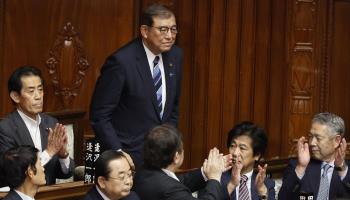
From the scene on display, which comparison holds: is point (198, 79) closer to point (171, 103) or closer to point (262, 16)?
point (262, 16)

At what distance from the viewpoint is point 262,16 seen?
611 centimetres

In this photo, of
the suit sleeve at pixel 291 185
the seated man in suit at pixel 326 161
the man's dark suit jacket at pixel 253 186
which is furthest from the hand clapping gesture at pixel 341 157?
the man's dark suit jacket at pixel 253 186

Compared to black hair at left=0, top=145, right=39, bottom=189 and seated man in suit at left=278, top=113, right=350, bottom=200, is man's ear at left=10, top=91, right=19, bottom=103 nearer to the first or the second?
black hair at left=0, top=145, right=39, bottom=189

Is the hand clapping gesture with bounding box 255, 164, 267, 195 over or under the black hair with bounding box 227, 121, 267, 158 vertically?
under

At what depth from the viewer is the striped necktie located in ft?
14.9

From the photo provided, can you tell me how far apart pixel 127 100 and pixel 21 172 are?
2.98 feet

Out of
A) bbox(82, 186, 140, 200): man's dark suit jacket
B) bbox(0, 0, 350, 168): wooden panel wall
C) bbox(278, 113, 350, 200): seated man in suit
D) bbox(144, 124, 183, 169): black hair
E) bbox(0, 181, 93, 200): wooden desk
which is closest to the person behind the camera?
bbox(82, 186, 140, 200): man's dark suit jacket

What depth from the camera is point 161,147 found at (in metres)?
3.96

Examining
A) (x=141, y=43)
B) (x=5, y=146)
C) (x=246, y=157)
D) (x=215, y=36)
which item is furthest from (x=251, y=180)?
(x=215, y=36)

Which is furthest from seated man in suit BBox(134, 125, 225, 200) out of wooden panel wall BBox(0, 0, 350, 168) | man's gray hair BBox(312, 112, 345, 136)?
wooden panel wall BBox(0, 0, 350, 168)

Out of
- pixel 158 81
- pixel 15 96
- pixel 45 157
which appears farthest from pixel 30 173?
pixel 158 81

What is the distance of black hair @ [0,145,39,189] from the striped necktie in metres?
1.13

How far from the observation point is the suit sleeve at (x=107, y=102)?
4.43 metres

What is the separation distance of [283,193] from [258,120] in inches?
58.0
